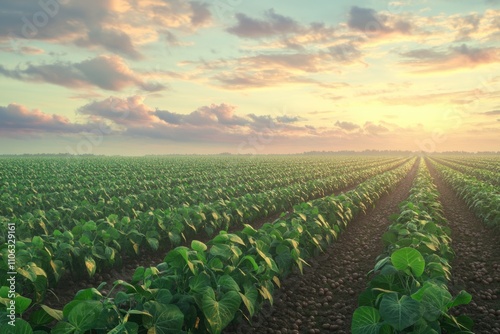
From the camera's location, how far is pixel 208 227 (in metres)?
10.5

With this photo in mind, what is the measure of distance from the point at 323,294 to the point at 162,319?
13.8ft

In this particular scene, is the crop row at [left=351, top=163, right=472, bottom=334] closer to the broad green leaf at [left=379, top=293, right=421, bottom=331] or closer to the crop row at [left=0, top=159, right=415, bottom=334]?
the broad green leaf at [left=379, top=293, right=421, bottom=331]

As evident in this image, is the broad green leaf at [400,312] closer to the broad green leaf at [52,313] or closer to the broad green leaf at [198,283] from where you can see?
the broad green leaf at [198,283]

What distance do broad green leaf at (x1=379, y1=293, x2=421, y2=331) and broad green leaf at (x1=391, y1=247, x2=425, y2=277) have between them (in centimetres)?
66

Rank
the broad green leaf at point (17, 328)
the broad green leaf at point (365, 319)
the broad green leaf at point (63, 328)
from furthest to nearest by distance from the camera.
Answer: the broad green leaf at point (365, 319)
the broad green leaf at point (63, 328)
the broad green leaf at point (17, 328)

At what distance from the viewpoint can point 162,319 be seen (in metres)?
3.30

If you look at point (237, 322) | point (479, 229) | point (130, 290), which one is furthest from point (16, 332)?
point (479, 229)

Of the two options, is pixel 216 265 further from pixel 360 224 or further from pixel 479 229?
pixel 479 229

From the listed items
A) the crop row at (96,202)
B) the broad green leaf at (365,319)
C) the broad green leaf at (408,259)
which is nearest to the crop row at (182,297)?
the broad green leaf at (365,319)

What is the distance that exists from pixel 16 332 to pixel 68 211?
9.54 metres

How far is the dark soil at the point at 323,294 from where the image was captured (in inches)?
214

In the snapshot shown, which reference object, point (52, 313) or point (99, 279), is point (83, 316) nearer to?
point (52, 313)

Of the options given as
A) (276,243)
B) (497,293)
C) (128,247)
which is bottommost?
(497,293)

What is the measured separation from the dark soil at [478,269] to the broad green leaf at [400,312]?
3082mm
